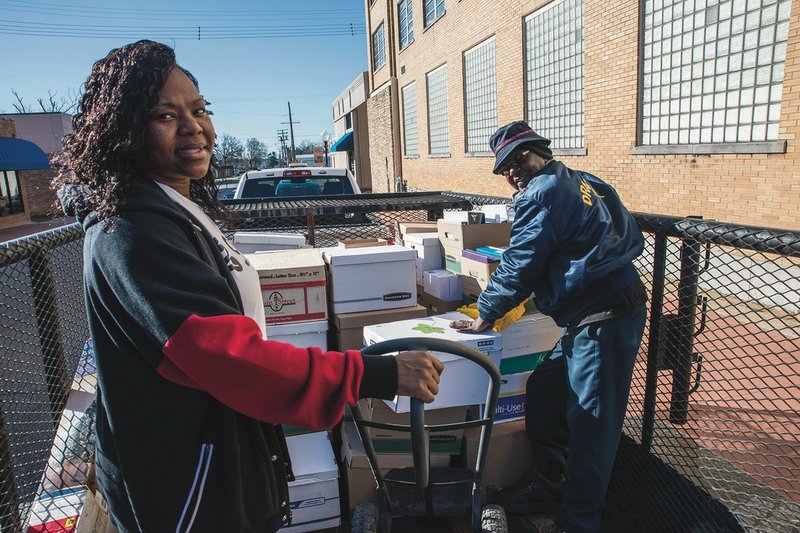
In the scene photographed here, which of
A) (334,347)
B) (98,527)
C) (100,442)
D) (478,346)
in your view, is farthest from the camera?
(334,347)

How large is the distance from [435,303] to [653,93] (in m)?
8.76

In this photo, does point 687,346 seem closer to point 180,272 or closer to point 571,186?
point 571,186

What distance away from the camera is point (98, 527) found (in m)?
2.16

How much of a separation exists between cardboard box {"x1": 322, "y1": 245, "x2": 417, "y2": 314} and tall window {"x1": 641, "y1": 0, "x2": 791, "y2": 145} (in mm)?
7494

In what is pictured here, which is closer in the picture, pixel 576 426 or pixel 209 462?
pixel 209 462

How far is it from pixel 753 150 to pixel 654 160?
2040 millimetres

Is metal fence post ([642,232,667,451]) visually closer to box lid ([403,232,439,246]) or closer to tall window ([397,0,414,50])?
box lid ([403,232,439,246])

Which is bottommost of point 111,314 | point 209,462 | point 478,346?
point 478,346

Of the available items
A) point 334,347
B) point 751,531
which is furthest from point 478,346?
point 751,531

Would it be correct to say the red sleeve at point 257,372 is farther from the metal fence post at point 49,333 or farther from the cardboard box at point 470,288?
the cardboard box at point 470,288

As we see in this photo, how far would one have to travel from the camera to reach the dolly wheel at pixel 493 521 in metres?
2.36

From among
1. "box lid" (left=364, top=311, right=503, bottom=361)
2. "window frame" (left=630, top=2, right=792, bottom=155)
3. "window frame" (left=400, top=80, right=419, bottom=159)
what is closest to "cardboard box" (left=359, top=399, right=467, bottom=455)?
"box lid" (left=364, top=311, right=503, bottom=361)

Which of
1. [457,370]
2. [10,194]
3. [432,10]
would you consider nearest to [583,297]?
[457,370]

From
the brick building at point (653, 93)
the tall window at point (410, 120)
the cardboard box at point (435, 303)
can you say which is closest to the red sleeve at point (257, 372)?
the cardboard box at point (435, 303)
